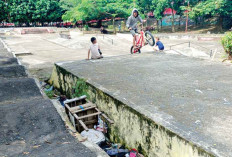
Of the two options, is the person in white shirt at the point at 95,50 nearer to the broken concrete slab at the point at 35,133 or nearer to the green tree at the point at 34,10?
the broken concrete slab at the point at 35,133

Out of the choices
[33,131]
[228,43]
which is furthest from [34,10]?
[33,131]

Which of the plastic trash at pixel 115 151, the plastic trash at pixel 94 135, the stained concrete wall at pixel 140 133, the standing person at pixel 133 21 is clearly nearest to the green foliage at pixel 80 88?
the stained concrete wall at pixel 140 133

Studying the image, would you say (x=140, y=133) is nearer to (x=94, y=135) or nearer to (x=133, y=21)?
(x=94, y=135)

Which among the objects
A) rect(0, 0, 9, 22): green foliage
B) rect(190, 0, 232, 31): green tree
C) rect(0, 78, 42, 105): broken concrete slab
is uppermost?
rect(0, 0, 9, 22): green foliage

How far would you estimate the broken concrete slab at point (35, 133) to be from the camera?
309 cm

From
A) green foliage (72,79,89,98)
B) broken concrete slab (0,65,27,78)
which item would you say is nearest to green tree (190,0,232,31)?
broken concrete slab (0,65,27,78)

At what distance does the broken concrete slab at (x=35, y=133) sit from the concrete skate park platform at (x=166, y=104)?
109 cm

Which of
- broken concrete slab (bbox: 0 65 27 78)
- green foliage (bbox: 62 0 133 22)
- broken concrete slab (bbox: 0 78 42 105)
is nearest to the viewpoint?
broken concrete slab (bbox: 0 78 42 105)

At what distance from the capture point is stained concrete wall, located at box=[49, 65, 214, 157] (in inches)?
112

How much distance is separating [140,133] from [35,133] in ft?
6.10

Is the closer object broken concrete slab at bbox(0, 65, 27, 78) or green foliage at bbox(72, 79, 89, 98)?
green foliage at bbox(72, 79, 89, 98)

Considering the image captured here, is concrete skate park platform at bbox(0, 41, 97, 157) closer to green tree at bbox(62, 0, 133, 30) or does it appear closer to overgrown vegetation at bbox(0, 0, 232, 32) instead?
green tree at bbox(62, 0, 133, 30)

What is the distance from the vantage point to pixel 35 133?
12.0ft

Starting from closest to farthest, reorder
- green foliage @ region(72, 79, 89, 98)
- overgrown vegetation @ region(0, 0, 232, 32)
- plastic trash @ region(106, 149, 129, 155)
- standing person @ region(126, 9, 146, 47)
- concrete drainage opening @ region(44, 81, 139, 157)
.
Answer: plastic trash @ region(106, 149, 129, 155), concrete drainage opening @ region(44, 81, 139, 157), green foliage @ region(72, 79, 89, 98), standing person @ region(126, 9, 146, 47), overgrown vegetation @ region(0, 0, 232, 32)
